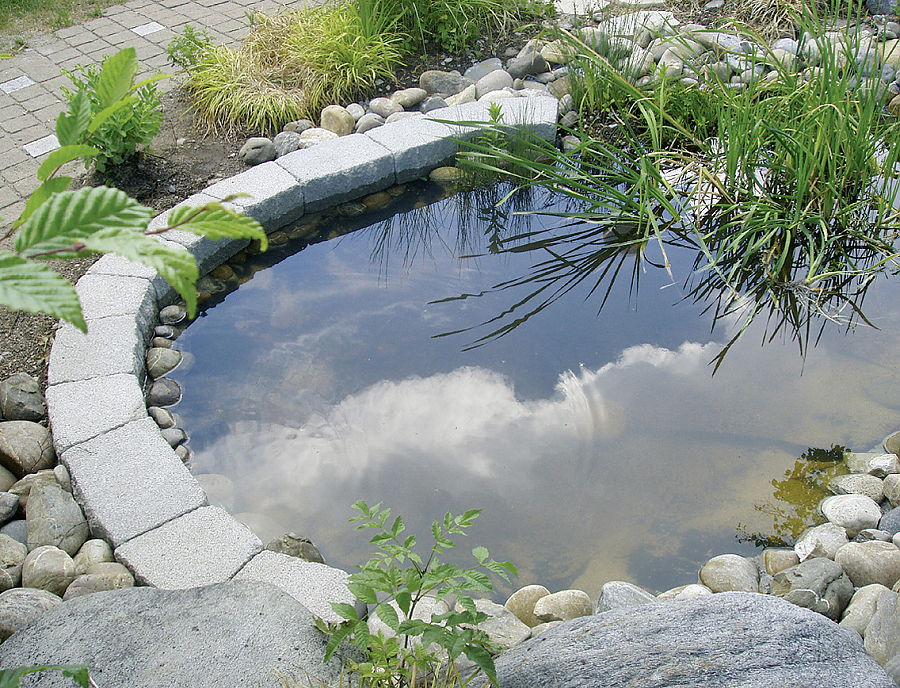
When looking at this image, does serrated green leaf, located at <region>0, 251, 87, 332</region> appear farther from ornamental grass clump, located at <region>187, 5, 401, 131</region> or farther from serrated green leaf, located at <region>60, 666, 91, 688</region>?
ornamental grass clump, located at <region>187, 5, 401, 131</region>

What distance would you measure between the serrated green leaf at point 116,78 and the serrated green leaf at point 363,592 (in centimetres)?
94

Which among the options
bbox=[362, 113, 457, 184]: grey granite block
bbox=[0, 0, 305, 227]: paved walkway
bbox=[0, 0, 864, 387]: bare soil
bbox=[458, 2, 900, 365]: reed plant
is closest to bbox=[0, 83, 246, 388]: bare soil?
bbox=[0, 0, 864, 387]: bare soil

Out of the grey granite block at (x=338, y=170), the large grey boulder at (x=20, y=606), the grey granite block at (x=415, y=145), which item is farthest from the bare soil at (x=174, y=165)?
the large grey boulder at (x=20, y=606)

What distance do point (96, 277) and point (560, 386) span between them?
5.99 feet

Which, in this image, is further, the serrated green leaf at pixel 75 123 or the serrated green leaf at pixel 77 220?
the serrated green leaf at pixel 75 123

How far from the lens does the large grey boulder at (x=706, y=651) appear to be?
112 centimetres

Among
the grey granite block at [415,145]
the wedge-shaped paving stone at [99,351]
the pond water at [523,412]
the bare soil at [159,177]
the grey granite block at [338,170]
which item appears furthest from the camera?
the grey granite block at [415,145]

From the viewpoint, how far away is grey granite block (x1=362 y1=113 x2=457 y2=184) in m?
3.37

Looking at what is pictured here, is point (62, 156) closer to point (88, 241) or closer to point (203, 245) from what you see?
point (88, 241)

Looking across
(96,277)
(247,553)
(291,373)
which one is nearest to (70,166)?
(96,277)

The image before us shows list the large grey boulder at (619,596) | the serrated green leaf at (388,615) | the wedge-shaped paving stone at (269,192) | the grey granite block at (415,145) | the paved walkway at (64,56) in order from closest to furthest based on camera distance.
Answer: the serrated green leaf at (388,615) < the large grey boulder at (619,596) < the wedge-shaped paving stone at (269,192) < the grey granite block at (415,145) < the paved walkway at (64,56)

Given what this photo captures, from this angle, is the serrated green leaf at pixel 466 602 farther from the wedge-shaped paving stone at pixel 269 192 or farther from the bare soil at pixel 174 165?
the wedge-shaped paving stone at pixel 269 192

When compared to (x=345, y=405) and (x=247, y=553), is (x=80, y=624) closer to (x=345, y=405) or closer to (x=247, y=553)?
(x=247, y=553)

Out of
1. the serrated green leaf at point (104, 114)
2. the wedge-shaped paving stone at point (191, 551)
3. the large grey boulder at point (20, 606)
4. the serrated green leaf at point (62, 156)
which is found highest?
the serrated green leaf at point (104, 114)
